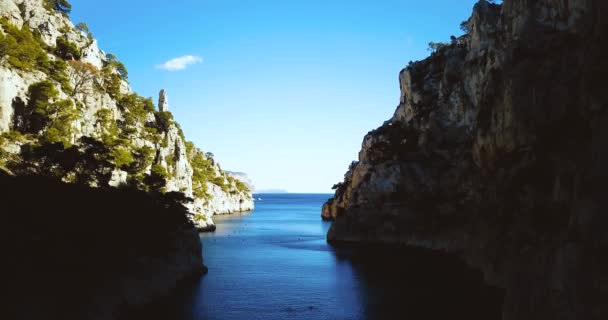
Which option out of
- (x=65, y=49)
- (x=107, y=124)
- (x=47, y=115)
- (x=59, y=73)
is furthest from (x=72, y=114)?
(x=65, y=49)

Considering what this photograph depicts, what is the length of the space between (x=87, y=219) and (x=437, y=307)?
1252 inches

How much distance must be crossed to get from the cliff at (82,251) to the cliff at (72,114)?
9.90 m

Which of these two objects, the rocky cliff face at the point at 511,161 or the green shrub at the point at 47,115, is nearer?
the rocky cliff face at the point at 511,161

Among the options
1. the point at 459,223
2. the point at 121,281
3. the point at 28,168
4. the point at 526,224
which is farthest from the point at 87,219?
the point at 459,223

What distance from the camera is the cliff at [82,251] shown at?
2683cm

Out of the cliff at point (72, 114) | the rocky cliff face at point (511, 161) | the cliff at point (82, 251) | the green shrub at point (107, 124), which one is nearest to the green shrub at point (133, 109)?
the cliff at point (72, 114)

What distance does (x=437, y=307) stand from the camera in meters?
36.1

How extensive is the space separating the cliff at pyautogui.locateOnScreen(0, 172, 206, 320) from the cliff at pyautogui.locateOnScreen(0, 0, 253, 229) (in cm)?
990

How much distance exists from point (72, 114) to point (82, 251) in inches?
1403

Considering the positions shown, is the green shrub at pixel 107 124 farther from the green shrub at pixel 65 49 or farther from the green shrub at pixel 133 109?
the green shrub at pixel 65 49

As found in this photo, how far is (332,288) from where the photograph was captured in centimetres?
4434

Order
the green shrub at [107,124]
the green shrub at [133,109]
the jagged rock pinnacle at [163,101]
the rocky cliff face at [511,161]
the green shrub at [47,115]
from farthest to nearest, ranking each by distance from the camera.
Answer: the jagged rock pinnacle at [163,101], the green shrub at [133,109], the green shrub at [107,124], the green shrub at [47,115], the rocky cliff face at [511,161]

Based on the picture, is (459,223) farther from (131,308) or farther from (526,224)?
(131,308)

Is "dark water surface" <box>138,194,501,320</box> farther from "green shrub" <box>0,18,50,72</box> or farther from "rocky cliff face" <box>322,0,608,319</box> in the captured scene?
"green shrub" <box>0,18,50,72</box>
